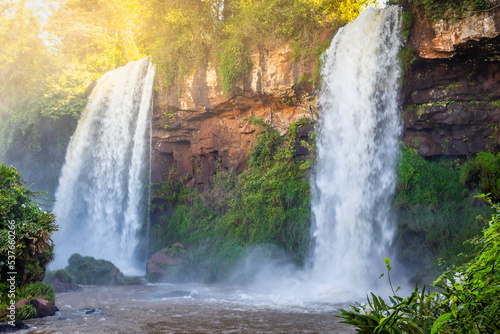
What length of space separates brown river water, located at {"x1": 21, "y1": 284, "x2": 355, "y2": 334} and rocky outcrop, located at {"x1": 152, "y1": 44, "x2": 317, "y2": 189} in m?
7.20

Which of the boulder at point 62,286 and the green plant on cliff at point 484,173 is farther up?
the green plant on cliff at point 484,173

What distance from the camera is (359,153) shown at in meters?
12.4

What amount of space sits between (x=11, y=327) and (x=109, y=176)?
1165cm

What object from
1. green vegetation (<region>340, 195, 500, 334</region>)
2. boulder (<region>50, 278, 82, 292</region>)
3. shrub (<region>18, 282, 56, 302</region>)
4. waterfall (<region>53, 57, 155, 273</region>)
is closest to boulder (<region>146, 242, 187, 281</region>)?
boulder (<region>50, 278, 82, 292</region>)

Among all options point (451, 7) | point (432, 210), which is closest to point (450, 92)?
point (451, 7)

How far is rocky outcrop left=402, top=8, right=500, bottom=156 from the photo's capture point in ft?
35.5

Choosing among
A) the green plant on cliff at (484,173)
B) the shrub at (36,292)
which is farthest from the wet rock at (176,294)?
the green plant on cliff at (484,173)

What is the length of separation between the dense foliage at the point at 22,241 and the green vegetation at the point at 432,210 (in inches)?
379

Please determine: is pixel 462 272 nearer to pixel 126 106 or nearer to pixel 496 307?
pixel 496 307

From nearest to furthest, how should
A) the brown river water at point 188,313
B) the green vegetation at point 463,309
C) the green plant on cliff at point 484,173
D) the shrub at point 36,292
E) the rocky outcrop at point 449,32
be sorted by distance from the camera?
the green vegetation at point 463,309 → the brown river water at point 188,313 → the shrub at point 36,292 → the rocky outcrop at point 449,32 → the green plant on cliff at point 484,173

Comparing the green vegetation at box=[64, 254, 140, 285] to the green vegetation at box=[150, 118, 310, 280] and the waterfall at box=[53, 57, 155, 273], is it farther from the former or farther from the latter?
the waterfall at box=[53, 57, 155, 273]

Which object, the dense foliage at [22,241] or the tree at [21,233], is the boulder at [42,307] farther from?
the tree at [21,233]

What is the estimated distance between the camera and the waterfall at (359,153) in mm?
11781

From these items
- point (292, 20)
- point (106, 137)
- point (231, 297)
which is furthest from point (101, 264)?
point (292, 20)
